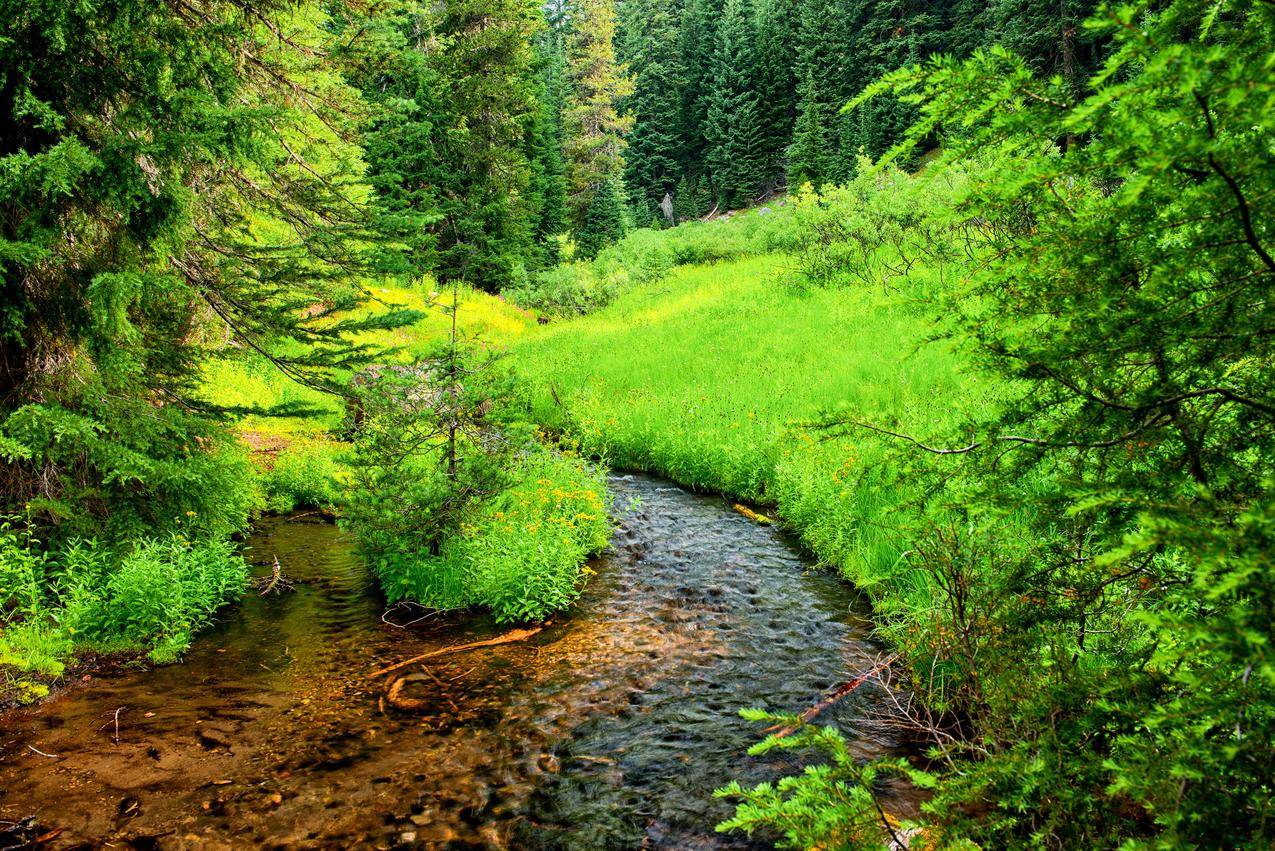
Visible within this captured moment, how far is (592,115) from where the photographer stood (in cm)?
3891

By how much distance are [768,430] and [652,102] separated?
200 feet

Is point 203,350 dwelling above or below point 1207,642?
above

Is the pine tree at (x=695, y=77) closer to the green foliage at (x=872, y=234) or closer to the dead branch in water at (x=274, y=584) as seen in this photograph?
the green foliage at (x=872, y=234)

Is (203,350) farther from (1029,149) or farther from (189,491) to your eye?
(1029,149)

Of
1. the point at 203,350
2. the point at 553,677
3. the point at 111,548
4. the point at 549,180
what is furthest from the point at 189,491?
the point at 549,180

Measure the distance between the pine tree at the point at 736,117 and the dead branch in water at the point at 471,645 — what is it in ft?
183

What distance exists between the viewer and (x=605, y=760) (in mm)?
4328

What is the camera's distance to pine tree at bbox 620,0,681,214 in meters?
61.8

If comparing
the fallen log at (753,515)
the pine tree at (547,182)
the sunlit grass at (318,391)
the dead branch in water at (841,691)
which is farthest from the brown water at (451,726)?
the pine tree at (547,182)

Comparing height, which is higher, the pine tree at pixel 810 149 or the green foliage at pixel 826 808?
the pine tree at pixel 810 149

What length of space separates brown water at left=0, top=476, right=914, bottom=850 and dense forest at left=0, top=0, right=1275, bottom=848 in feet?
0.25

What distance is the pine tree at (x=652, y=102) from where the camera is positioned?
61.8m

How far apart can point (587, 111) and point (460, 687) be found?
39171 millimetres

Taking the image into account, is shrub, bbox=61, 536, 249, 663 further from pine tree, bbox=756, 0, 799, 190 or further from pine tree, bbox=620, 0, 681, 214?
pine tree, bbox=620, 0, 681, 214
